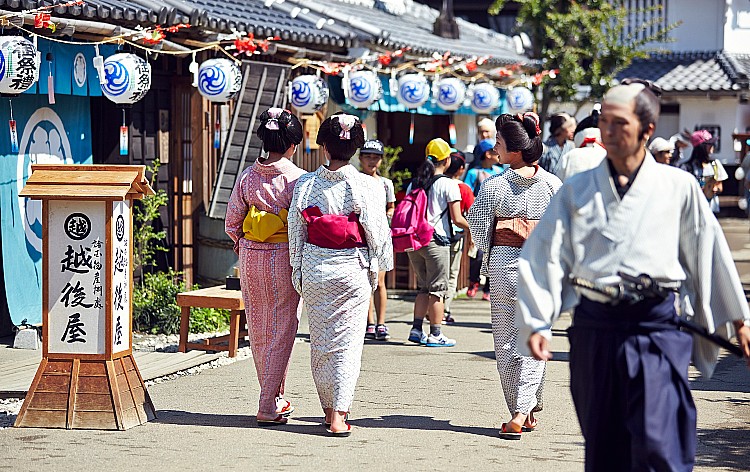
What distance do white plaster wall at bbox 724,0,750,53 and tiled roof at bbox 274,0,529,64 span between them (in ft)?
31.4

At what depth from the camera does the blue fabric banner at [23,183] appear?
9.91 metres

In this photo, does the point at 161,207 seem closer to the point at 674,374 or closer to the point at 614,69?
the point at 674,374

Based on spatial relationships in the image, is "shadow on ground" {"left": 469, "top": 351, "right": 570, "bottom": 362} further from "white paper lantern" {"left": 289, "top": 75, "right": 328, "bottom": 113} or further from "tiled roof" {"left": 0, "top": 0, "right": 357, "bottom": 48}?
"tiled roof" {"left": 0, "top": 0, "right": 357, "bottom": 48}

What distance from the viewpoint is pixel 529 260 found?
5074mm

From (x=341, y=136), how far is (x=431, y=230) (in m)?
3.87

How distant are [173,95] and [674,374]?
8618mm

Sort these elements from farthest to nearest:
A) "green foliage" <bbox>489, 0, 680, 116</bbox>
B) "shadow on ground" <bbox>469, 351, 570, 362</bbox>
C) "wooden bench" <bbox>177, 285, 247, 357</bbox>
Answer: "green foliage" <bbox>489, 0, 680, 116</bbox>, "shadow on ground" <bbox>469, 351, 570, 362</bbox>, "wooden bench" <bbox>177, 285, 247, 357</bbox>

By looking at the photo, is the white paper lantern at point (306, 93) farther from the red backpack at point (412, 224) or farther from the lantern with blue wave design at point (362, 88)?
the red backpack at point (412, 224)

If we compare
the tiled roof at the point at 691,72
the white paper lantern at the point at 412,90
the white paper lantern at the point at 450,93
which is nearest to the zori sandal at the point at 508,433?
the white paper lantern at the point at 412,90

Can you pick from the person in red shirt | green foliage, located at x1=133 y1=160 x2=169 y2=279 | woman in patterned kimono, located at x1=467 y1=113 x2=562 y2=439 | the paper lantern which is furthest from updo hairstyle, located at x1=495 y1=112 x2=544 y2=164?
the paper lantern

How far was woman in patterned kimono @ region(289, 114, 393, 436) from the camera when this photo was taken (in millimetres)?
7281

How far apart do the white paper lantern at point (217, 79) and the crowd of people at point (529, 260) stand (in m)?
1.78

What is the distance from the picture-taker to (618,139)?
195 inches

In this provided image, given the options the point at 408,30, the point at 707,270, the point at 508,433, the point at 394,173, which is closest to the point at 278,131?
the point at 508,433
